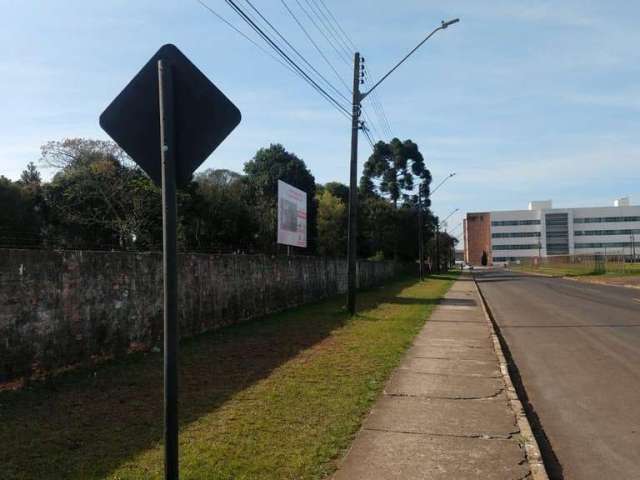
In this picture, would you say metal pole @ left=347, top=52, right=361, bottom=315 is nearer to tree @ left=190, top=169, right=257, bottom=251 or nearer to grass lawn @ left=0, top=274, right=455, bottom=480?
grass lawn @ left=0, top=274, right=455, bottom=480

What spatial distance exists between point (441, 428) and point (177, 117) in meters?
4.04

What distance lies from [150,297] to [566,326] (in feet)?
33.9

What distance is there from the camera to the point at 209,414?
20.7 ft

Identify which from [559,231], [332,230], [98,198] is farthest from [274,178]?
[559,231]

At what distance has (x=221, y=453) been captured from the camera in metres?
4.98

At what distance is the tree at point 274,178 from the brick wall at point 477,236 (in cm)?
10032

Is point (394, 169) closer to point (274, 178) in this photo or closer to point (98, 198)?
point (274, 178)

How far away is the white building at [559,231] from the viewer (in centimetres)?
14012

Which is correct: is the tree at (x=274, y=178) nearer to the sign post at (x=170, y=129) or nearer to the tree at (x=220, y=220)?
the tree at (x=220, y=220)

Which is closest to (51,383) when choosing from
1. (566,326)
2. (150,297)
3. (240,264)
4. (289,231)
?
(150,297)

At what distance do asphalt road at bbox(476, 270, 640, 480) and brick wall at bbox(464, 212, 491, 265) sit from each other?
459 ft

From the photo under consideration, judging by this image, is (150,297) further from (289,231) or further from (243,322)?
(289,231)

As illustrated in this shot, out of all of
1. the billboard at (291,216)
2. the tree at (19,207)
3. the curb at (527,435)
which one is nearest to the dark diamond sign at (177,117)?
the curb at (527,435)

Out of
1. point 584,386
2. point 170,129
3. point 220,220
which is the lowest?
point 584,386
